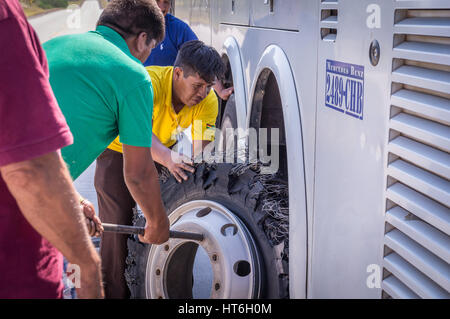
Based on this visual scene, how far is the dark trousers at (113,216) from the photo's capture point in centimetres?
376

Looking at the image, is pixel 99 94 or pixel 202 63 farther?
pixel 202 63

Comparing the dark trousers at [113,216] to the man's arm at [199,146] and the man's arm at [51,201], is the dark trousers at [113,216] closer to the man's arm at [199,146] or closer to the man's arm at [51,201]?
the man's arm at [199,146]

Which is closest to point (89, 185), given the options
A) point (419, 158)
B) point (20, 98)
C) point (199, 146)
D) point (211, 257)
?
point (199, 146)

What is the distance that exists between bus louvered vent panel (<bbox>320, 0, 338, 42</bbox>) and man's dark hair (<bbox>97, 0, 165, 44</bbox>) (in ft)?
2.73

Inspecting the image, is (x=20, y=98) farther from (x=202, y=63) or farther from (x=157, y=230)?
(x=202, y=63)

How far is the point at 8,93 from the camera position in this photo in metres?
1.30

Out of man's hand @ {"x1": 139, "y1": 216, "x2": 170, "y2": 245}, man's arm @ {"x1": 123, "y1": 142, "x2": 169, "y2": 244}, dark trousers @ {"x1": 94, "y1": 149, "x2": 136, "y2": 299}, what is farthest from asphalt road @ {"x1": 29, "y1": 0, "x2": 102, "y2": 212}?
man's arm @ {"x1": 123, "y1": 142, "x2": 169, "y2": 244}

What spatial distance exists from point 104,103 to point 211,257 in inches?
39.5

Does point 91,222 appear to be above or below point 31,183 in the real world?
below

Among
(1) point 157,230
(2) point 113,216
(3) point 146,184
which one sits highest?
(3) point 146,184

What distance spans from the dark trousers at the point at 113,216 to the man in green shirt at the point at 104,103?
3.94ft

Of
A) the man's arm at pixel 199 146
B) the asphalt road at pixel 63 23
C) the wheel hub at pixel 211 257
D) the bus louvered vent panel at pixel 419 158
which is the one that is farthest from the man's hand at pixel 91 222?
the asphalt road at pixel 63 23

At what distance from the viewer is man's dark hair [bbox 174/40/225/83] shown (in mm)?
3500

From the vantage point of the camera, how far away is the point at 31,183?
4.44ft
